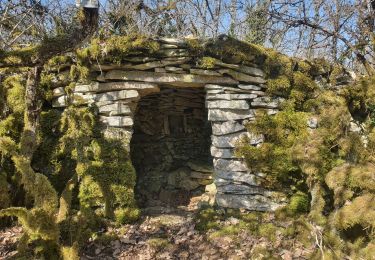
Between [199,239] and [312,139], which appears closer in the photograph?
[199,239]

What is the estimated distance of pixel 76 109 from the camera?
4.36 meters

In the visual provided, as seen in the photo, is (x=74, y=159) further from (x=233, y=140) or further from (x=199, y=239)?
(x=233, y=140)

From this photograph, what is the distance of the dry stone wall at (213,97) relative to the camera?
4.34 metres

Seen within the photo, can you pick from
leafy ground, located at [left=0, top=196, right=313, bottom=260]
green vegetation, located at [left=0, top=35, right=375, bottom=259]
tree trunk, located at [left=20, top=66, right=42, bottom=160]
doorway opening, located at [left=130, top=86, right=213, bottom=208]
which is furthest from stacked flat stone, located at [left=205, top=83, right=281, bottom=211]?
tree trunk, located at [left=20, top=66, right=42, bottom=160]

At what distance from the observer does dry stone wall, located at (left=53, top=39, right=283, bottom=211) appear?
434cm

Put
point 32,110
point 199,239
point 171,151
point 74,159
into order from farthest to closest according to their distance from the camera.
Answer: point 171,151 → point 74,159 → point 32,110 → point 199,239

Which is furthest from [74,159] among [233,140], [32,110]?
[233,140]

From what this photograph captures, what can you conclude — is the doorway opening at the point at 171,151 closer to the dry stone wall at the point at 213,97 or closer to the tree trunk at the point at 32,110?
the dry stone wall at the point at 213,97

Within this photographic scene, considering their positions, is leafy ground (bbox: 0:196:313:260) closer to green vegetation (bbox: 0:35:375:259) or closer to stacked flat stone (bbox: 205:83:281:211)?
green vegetation (bbox: 0:35:375:259)

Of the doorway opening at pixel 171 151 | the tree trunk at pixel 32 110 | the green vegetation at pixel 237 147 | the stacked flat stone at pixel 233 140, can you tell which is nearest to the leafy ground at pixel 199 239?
the green vegetation at pixel 237 147

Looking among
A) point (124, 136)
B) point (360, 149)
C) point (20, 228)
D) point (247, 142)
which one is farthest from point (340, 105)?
point (20, 228)

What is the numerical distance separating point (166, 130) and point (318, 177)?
2988 mm

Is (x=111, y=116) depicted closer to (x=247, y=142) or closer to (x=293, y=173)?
(x=247, y=142)

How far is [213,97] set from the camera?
448cm
